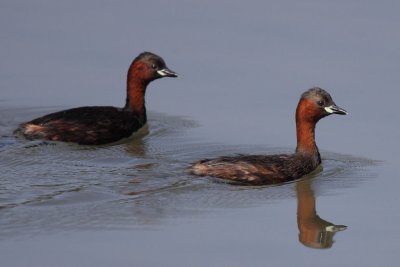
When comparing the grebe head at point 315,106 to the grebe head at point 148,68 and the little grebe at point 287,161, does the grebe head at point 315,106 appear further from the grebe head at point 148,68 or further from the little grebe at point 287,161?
the grebe head at point 148,68

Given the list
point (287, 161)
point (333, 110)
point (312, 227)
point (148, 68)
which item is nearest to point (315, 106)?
point (333, 110)

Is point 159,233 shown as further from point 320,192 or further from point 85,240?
point 320,192

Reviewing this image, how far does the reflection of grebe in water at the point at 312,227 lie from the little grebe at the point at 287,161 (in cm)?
45

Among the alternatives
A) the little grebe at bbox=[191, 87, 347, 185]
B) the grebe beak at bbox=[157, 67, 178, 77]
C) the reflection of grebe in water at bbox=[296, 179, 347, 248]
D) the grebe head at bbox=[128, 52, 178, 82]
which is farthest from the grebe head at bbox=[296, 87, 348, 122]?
the grebe head at bbox=[128, 52, 178, 82]

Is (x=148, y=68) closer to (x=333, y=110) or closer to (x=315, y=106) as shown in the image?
(x=315, y=106)

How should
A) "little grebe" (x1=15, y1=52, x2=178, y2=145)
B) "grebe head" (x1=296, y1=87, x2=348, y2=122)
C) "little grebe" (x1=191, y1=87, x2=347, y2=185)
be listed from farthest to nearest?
1. "little grebe" (x1=15, y1=52, x2=178, y2=145)
2. "grebe head" (x1=296, y1=87, x2=348, y2=122)
3. "little grebe" (x1=191, y1=87, x2=347, y2=185)

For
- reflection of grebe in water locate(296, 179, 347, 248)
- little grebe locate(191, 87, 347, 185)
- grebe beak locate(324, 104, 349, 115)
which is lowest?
reflection of grebe in water locate(296, 179, 347, 248)

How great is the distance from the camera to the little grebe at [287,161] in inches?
505

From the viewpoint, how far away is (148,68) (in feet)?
50.3

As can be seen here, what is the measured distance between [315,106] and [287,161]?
0.68 meters

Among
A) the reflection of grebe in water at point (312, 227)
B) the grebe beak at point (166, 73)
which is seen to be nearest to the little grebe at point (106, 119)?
the grebe beak at point (166, 73)

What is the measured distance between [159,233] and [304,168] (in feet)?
8.32

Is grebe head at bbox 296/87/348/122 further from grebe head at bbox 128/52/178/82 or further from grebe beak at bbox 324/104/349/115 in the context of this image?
grebe head at bbox 128/52/178/82

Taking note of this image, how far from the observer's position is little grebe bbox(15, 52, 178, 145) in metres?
14.1
